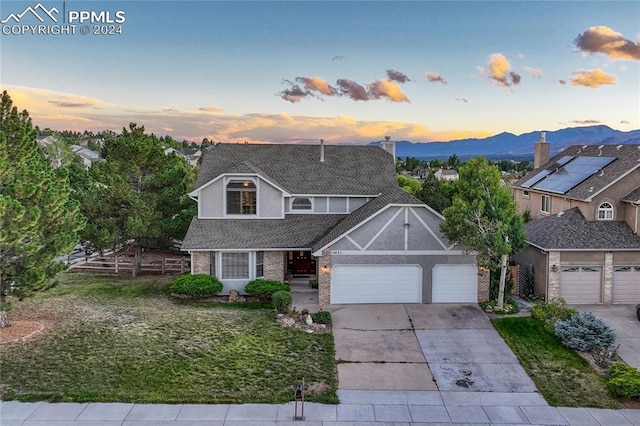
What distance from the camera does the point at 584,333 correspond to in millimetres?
15773

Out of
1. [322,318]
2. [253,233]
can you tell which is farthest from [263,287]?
[322,318]

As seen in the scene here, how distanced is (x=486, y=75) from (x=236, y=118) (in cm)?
2157

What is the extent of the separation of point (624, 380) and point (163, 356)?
13257 millimetres

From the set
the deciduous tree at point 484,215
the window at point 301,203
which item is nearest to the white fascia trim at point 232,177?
the window at point 301,203

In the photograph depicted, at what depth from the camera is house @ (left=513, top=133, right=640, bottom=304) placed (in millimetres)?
20422

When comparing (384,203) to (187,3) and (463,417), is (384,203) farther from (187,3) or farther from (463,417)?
(187,3)

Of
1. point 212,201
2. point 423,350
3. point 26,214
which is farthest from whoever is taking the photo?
point 212,201

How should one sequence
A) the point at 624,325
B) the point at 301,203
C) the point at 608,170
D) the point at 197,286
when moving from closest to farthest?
1. the point at 624,325
2. the point at 197,286
3. the point at 608,170
4. the point at 301,203

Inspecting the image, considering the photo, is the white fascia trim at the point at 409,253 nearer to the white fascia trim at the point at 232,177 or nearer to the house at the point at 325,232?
the house at the point at 325,232

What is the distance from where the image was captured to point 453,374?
13.8 meters

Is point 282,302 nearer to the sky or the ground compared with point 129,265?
nearer to the ground

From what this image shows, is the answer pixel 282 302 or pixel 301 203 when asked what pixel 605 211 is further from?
pixel 282 302

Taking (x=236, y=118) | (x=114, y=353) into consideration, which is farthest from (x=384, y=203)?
(x=236, y=118)

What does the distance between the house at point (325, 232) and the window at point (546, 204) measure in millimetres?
9718
